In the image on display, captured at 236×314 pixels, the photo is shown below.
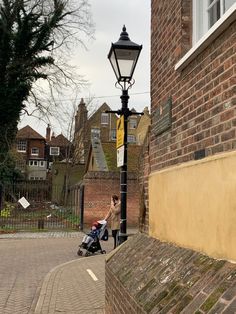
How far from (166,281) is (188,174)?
3.19 feet

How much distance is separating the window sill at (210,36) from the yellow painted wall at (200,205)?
1003mm

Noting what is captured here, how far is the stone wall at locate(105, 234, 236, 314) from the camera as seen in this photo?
10.6ft

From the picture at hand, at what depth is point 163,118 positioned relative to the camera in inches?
220

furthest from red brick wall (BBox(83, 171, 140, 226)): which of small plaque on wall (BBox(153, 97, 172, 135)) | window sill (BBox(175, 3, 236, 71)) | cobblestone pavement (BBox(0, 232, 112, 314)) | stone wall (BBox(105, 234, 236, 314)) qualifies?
window sill (BBox(175, 3, 236, 71))

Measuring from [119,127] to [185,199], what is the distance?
12.2 feet

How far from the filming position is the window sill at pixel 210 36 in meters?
3.66

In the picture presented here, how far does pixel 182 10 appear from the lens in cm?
500

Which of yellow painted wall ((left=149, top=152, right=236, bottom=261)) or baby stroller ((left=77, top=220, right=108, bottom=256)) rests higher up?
yellow painted wall ((left=149, top=152, right=236, bottom=261))

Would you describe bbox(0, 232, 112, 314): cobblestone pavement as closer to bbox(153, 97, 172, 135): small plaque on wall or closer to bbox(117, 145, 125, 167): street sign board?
bbox(117, 145, 125, 167): street sign board

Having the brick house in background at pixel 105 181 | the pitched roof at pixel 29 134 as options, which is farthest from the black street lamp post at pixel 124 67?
the pitched roof at pixel 29 134

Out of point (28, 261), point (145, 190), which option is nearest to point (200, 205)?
point (145, 190)

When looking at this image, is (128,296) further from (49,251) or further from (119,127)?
(49,251)

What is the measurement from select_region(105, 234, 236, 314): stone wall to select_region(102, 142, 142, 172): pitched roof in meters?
22.6

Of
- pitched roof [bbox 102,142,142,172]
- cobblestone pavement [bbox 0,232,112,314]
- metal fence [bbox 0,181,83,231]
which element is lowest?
cobblestone pavement [bbox 0,232,112,314]
